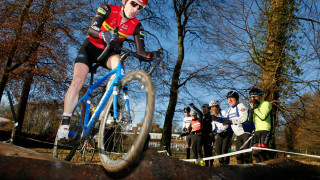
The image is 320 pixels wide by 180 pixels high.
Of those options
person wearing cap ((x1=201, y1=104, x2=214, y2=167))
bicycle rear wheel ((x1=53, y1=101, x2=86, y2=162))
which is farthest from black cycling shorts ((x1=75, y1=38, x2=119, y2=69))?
person wearing cap ((x1=201, y1=104, x2=214, y2=167))

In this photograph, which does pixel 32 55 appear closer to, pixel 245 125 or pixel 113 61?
pixel 113 61

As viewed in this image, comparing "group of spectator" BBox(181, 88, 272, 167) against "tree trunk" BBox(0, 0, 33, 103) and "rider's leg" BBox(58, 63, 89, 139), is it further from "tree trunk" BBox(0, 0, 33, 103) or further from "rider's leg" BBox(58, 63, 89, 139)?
"tree trunk" BBox(0, 0, 33, 103)

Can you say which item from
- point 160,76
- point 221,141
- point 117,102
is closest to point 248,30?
point 221,141

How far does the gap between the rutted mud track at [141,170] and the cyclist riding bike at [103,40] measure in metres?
1.25

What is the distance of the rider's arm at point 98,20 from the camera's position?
3.06 meters

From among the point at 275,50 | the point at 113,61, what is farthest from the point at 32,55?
the point at 275,50

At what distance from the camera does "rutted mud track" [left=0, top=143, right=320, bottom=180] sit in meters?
1.26

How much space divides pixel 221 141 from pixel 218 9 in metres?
5.70

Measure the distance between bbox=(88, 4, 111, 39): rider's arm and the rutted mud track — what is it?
1.61m

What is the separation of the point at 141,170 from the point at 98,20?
2.22 meters

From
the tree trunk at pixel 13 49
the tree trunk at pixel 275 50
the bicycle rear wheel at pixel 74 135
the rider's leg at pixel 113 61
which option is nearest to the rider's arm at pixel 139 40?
the rider's leg at pixel 113 61

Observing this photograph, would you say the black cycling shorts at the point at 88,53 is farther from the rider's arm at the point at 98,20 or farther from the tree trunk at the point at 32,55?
the tree trunk at the point at 32,55

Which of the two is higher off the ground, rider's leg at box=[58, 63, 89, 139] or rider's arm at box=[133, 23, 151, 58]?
rider's arm at box=[133, 23, 151, 58]

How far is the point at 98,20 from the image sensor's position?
314 centimetres
